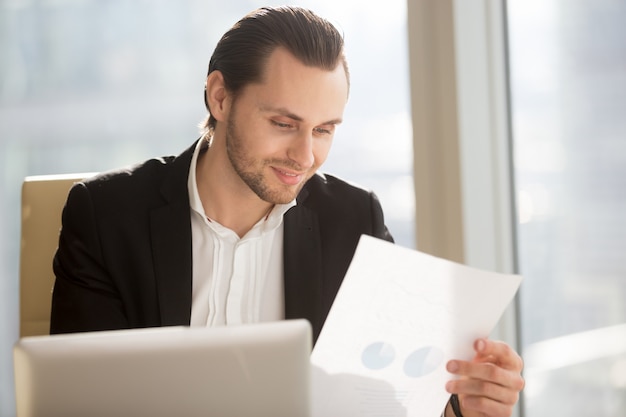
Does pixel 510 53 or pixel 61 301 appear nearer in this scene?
pixel 61 301

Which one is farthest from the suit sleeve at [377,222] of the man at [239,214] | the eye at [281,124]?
the eye at [281,124]

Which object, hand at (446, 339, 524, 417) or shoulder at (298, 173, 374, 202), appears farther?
shoulder at (298, 173, 374, 202)

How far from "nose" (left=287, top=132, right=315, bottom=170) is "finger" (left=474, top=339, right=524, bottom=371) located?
0.62 meters

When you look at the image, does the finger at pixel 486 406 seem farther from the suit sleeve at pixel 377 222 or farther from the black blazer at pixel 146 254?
the suit sleeve at pixel 377 222

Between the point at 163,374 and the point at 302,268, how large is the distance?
2.85 ft

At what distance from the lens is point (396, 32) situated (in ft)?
8.59

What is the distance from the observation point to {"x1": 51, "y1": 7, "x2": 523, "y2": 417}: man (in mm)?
1602

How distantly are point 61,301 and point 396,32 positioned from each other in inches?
60.0

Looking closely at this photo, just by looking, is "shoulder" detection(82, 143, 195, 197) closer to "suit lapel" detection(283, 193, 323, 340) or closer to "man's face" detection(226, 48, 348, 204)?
"man's face" detection(226, 48, 348, 204)

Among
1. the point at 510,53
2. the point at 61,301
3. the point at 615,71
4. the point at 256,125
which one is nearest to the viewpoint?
the point at 61,301

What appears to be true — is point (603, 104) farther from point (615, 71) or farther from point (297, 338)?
point (297, 338)

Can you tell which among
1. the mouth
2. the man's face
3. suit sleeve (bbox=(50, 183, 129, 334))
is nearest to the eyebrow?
the man's face

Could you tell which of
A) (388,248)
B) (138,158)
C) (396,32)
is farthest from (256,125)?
(138,158)

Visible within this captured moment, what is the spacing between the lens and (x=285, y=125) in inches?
66.8
